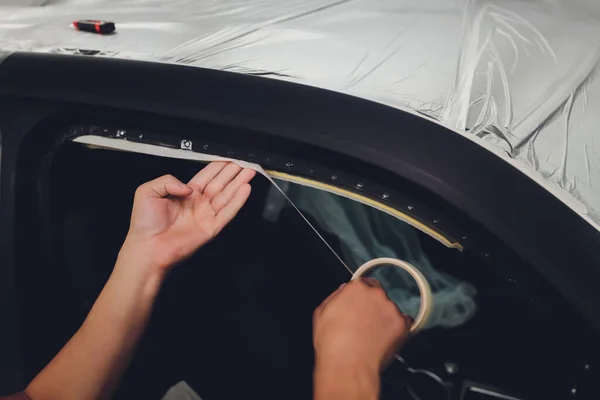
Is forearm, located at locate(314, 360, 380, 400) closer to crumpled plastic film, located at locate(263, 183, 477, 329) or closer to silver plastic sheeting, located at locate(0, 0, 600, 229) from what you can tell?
crumpled plastic film, located at locate(263, 183, 477, 329)

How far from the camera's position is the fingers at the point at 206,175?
3.48ft

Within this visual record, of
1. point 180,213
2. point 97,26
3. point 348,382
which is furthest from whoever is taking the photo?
point 97,26

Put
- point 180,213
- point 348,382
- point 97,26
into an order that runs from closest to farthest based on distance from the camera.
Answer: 1. point 348,382
2. point 180,213
3. point 97,26

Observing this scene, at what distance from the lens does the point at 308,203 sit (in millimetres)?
1026

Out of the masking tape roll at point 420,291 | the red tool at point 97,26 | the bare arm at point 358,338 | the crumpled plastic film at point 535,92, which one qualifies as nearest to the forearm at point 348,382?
the bare arm at point 358,338

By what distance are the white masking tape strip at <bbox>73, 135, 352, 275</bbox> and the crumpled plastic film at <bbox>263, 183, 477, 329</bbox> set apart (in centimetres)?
1

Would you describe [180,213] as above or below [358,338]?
above

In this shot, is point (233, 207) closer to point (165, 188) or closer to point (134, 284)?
point (165, 188)

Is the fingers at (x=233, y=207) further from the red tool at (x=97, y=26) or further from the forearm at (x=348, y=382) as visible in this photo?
A: the red tool at (x=97, y=26)

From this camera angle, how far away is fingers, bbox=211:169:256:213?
3.42ft

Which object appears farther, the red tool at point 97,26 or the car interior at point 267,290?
the red tool at point 97,26

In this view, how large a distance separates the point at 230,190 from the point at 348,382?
0.37 m

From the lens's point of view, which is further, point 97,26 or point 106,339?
point 97,26

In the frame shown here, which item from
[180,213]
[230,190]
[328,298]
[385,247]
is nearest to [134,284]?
[180,213]
